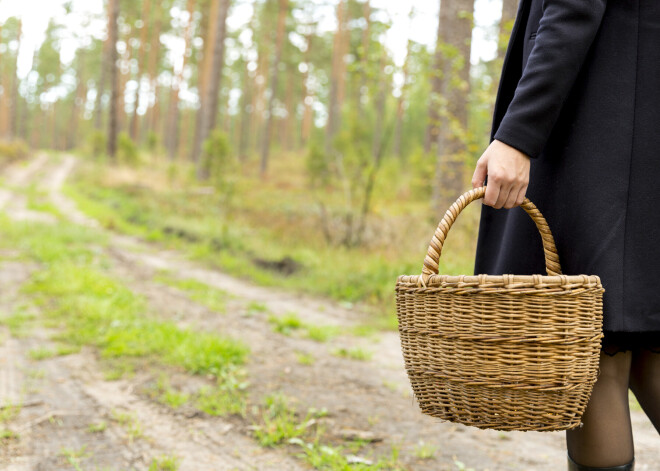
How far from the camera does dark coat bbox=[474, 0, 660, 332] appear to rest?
131cm

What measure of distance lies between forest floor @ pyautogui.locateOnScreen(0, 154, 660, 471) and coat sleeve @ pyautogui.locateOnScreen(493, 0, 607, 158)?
121cm

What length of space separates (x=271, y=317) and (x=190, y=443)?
8.08 ft

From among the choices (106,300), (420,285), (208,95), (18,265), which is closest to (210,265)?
(18,265)

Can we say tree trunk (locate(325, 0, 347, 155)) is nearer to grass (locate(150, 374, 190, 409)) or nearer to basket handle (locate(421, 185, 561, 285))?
grass (locate(150, 374, 190, 409))

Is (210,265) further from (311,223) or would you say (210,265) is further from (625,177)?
(625,177)

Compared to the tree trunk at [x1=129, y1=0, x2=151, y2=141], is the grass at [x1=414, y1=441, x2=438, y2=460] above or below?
below

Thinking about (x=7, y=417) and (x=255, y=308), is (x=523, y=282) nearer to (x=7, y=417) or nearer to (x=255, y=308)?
(x=7, y=417)

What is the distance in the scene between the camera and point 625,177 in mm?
1322

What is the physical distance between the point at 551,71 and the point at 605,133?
19 centimetres

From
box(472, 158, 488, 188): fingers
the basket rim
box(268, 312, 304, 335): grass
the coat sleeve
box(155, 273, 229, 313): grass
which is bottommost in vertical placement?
box(155, 273, 229, 313): grass

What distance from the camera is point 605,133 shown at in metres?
1.34

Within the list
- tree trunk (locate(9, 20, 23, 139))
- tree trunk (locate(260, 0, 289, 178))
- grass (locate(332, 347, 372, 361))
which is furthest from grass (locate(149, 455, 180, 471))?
tree trunk (locate(9, 20, 23, 139))

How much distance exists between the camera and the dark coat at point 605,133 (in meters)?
1.31

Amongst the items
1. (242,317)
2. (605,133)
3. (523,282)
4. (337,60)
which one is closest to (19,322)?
(242,317)
